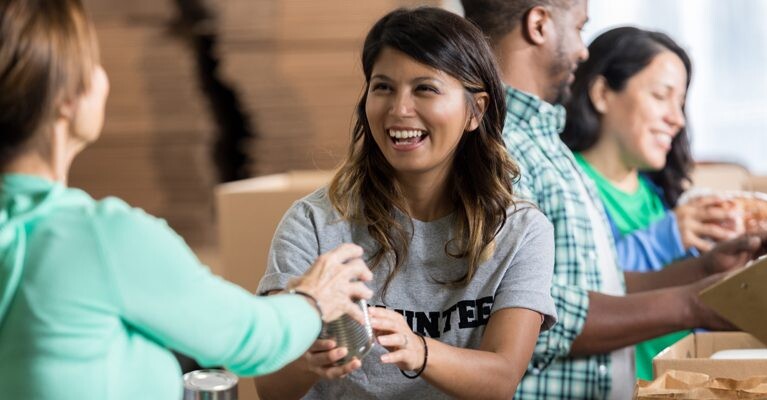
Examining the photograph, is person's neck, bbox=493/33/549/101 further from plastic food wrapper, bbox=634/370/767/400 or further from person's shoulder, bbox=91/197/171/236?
person's shoulder, bbox=91/197/171/236

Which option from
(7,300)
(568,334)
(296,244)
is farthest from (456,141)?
(7,300)

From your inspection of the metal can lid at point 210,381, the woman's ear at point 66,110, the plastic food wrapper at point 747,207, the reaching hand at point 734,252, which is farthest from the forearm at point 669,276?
the woman's ear at point 66,110

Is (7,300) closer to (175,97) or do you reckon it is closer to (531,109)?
(531,109)

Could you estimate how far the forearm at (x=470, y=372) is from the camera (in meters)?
1.47

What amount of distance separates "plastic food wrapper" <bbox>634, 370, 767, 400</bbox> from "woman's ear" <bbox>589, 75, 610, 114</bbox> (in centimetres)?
90

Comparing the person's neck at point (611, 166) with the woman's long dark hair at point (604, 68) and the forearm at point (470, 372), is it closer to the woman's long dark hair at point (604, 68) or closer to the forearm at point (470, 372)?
the woman's long dark hair at point (604, 68)

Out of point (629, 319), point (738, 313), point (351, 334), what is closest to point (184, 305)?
point (351, 334)

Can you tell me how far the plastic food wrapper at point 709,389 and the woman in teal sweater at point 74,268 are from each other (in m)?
0.68

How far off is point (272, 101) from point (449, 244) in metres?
1.43

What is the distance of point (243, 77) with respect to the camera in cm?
299

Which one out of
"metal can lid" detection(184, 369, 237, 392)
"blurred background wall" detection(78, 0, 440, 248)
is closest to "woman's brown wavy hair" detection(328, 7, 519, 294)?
"metal can lid" detection(184, 369, 237, 392)

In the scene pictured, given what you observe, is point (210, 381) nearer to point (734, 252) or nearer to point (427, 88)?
point (427, 88)

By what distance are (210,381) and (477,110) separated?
54 cm

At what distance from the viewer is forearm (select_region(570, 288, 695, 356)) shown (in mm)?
1978
